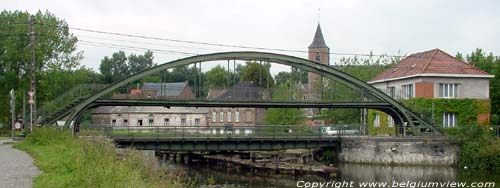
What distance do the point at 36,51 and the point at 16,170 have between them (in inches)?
1250

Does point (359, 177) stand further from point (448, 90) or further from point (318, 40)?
point (318, 40)

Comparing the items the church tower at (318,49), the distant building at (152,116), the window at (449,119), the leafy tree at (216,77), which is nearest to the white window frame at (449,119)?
the window at (449,119)

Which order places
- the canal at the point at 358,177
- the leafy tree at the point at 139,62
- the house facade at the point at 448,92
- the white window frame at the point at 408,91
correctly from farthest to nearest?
the leafy tree at the point at 139,62, the white window frame at the point at 408,91, the house facade at the point at 448,92, the canal at the point at 358,177

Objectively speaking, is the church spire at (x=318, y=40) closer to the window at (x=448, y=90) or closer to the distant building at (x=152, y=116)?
the distant building at (x=152, y=116)

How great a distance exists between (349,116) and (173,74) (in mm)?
60904

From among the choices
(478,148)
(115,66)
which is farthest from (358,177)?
(115,66)

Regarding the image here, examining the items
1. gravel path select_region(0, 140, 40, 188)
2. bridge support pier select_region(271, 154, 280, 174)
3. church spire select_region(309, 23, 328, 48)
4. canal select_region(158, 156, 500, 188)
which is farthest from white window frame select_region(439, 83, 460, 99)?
church spire select_region(309, 23, 328, 48)

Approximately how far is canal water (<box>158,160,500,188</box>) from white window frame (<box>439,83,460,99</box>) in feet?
28.2

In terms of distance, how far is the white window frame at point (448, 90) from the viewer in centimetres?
4272

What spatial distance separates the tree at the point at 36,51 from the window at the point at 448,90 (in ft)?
95.3

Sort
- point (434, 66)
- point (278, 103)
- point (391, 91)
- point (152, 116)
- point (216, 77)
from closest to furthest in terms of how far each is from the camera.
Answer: point (278, 103), point (434, 66), point (391, 91), point (152, 116), point (216, 77)

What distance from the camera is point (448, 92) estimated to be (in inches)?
1683

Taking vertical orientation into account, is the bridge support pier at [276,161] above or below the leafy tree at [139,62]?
below

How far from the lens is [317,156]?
42094 mm
